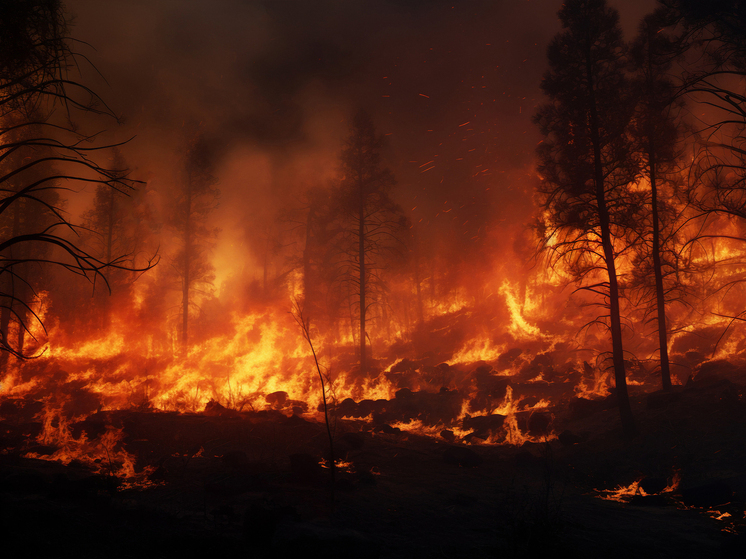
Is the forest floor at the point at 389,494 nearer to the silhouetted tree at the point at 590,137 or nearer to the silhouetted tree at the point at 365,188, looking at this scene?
the silhouetted tree at the point at 590,137

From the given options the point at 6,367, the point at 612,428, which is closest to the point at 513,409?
the point at 612,428

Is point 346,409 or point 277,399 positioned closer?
point 346,409

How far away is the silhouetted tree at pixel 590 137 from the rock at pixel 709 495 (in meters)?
4.28

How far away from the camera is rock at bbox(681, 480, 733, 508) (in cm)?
782

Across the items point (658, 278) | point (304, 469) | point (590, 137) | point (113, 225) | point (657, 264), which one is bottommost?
point (304, 469)

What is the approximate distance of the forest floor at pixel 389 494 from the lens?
5.68 metres

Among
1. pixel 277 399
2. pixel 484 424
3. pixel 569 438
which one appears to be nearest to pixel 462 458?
pixel 569 438

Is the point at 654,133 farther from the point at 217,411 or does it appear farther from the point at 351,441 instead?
the point at 217,411

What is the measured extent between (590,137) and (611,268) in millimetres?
4082

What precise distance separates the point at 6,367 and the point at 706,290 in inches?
1475

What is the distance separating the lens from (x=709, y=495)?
792 cm

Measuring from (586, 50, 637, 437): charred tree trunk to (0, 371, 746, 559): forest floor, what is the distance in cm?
80

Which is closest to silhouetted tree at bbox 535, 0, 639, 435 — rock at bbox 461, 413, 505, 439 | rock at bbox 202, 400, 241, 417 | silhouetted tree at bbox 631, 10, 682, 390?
silhouetted tree at bbox 631, 10, 682, 390

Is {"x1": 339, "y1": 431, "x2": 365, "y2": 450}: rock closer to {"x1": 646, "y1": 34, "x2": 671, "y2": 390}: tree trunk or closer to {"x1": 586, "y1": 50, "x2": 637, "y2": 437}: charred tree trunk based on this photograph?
{"x1": 586, "y1": 50, "x2": 637, "y2": 437}: charred tree trunk
